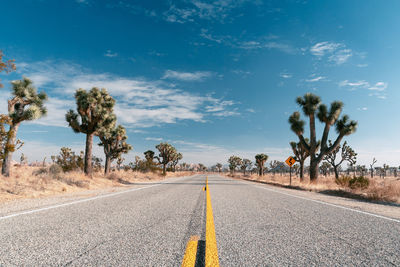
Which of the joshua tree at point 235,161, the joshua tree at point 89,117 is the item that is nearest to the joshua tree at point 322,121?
the joshua tree at point 89,117

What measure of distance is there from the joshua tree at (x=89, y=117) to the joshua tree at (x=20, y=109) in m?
2.55

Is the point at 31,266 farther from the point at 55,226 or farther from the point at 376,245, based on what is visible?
the point at 376,245

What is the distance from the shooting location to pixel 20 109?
1734 cm

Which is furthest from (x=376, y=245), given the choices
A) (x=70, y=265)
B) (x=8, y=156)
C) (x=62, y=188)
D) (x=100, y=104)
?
(x=100, y=104)

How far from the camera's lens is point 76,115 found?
66.8 feet

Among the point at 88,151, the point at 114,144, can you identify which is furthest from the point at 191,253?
the point at 114,144

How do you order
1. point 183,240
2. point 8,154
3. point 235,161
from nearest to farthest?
point 183,240 → point 8,154 → point 235,161

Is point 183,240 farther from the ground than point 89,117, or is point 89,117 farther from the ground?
point 89,117

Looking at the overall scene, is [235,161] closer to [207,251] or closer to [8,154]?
Result: [8,154]

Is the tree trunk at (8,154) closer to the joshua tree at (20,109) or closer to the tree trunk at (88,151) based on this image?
the joshua tree at (20,109)

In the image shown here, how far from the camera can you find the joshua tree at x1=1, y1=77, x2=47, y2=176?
15977 millimetres

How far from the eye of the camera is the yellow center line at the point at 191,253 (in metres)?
2.41

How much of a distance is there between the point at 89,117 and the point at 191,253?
20219 mm

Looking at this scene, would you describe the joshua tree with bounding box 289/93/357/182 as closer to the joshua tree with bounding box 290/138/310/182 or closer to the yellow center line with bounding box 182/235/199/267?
the joshua tree with bounding box 290/138/310/182
